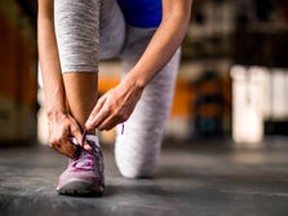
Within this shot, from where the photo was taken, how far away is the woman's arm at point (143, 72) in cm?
83

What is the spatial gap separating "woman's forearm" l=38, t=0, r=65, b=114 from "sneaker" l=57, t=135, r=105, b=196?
0.32 ft

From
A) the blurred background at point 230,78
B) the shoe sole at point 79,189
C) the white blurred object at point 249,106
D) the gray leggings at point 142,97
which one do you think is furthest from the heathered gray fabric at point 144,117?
the white blurred object at point 249,106

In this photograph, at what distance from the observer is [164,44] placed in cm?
88

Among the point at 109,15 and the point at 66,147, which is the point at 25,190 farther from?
the point at 109,15

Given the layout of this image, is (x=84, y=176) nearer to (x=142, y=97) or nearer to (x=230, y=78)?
(x=142, y=97)

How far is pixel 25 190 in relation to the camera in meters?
1.02

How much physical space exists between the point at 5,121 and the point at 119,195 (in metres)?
3.32

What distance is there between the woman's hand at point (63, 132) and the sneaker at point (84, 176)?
3 centimetres

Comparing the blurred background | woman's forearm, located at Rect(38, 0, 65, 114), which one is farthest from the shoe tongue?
the blurred background

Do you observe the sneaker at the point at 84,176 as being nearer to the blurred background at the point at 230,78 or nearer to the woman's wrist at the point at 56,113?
the woman's wrist at the point at 56,113

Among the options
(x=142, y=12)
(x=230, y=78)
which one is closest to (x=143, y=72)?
(x=142, y=12)

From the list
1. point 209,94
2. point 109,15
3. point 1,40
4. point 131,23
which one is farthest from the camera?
point 209,94

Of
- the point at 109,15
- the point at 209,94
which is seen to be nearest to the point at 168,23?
the point at 109,15

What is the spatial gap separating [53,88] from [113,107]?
0.19 m
